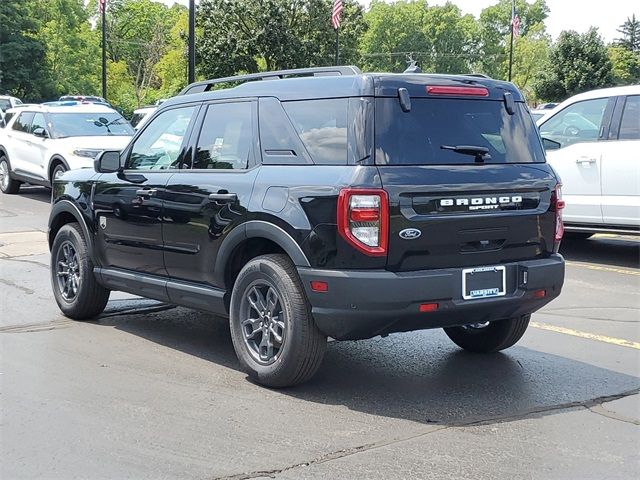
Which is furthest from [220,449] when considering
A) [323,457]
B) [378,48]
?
[378,48]

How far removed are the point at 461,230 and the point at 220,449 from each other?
73.7 inches

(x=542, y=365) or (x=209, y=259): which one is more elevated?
(x=209, y=259)

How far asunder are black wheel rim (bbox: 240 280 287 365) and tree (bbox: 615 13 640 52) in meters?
97.0

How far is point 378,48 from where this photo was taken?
4230 inches

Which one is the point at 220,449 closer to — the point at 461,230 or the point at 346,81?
the point at 461,230

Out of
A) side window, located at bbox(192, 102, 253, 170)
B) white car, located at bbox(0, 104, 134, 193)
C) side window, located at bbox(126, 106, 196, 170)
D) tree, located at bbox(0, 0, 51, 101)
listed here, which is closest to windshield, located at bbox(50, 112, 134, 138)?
white car, located at bbox(0, 104, 134, 193)

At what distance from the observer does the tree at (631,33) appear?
93.5 m

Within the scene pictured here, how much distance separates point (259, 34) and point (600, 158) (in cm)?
4010

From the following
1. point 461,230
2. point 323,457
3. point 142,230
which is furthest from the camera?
point 142,230

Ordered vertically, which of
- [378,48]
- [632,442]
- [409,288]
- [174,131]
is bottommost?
[632,442]

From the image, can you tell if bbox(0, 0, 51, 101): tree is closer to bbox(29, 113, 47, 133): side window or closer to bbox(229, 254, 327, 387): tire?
bbox(29, 113, 47, 133): side window

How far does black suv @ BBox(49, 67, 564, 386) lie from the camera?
4617mm

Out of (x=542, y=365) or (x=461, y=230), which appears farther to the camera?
(x=542, y=365)

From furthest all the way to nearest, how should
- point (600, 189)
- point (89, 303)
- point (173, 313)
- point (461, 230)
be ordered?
point (600, 189) < point (173, 313) < point (89, 303) < point (461, 230)
